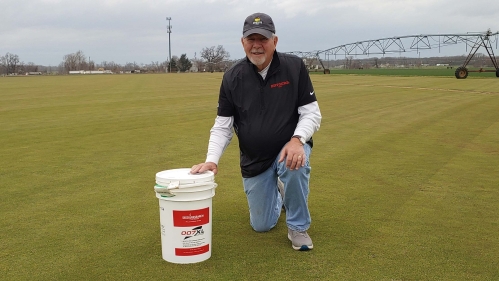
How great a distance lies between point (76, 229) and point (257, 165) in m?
1.68

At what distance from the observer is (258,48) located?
12.7 feet

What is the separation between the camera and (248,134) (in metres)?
4.03

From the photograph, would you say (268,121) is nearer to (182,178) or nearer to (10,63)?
(182,178)

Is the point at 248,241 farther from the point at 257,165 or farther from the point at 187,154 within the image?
the point at 187,154

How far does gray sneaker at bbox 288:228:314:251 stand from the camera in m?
3.76

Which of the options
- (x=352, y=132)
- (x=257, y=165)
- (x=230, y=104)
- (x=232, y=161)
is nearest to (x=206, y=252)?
(x=257, y=165)

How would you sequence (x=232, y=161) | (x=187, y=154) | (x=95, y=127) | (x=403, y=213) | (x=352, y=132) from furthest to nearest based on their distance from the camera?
1. (x=95, y=127)
2. (x=352, y=132)
3. (x=187, y=154)
4. (x=232, y=161)
5. (x=403, y=213)

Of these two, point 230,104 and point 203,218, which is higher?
point 230,104

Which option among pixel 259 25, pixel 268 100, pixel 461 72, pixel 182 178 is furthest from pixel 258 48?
pixel 461 72

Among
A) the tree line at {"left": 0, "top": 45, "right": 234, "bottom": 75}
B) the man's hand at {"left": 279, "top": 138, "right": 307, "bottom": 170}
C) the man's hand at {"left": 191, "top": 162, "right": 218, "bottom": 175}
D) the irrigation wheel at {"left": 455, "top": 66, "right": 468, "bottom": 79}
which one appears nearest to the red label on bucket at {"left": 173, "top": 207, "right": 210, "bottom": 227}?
the man's hand at {"left": 191, "top": 162, "right": 218, "bottom": 175}

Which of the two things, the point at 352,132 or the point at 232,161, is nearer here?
the point at 232,161

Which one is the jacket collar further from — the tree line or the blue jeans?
the tree line

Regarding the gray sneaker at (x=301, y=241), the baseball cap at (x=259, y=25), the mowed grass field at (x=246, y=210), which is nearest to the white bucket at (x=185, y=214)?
the mowed grass field at (x=246, y=210)

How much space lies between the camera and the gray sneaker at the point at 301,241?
376 cm
